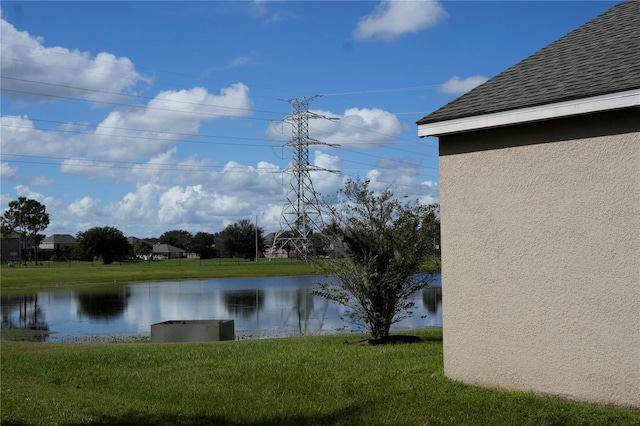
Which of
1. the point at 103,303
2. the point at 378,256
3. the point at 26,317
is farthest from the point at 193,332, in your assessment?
the point at 103,303

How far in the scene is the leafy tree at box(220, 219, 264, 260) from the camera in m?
114

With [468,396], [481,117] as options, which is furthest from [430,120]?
[468,396]

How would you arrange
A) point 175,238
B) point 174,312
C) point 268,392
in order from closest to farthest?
point 268,392 → point 174,312 → point 175,238

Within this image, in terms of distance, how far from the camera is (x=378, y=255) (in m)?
14.8

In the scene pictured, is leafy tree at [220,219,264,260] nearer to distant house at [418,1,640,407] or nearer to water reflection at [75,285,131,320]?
water reflection at [75,285,131,320]

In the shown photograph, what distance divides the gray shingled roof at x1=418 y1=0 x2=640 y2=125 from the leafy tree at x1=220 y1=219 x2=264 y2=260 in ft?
336

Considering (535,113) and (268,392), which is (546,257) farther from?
(268,392)

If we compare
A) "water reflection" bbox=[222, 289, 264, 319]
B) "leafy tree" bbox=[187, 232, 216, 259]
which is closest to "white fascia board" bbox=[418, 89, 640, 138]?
"water reflection" bbox=[222, 289, 264, 319]

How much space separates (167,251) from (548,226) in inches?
6335

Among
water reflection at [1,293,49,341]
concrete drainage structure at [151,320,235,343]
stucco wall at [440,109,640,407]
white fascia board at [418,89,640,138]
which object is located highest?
white fascia board at [418,89,640,138]

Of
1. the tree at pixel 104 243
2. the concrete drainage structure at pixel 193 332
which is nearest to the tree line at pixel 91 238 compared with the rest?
the tree at pixel 104 243

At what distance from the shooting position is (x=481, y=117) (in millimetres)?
9305

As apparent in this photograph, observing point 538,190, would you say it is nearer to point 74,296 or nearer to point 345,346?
point 345,346

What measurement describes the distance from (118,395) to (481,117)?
642cm
